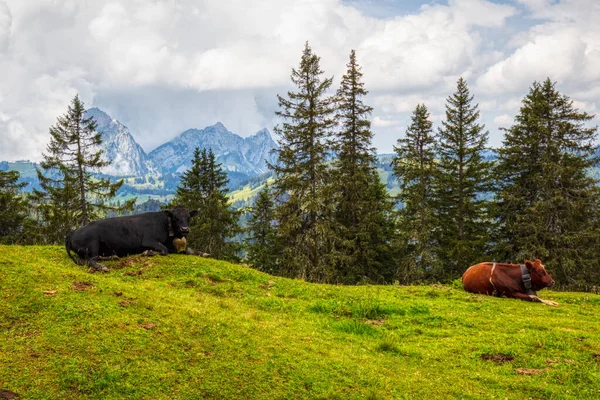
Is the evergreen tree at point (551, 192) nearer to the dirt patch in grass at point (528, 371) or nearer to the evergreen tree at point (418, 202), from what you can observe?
the evergreen tree at point (418, 202)

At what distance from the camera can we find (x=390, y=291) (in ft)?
45.6

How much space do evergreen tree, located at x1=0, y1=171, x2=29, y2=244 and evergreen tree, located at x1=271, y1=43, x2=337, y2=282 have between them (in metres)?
31.7

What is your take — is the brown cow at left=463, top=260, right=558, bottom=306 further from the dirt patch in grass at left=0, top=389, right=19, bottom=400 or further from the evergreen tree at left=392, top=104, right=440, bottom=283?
the evergreen tree at left=392, top=104, right=440, bottom=283

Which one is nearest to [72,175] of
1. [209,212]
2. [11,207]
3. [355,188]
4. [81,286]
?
[11,207]

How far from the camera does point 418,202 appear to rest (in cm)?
3262

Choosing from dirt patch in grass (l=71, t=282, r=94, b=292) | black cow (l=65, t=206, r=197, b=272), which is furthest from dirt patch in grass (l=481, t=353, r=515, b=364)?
black cow (l=65, t=206, r=197, b=272)

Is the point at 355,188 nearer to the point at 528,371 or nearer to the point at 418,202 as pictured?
the point at 418,202

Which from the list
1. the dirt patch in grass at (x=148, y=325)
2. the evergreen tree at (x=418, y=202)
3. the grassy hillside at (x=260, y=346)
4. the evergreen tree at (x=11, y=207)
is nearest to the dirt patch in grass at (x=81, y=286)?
the grassy hillside at (x=260, y=346)

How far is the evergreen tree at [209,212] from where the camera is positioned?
40.8 metres

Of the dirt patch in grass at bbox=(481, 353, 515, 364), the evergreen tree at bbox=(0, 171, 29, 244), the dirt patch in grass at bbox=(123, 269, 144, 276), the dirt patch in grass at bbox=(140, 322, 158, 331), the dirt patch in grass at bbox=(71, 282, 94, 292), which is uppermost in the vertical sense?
the evergreen tree at bbox=(0, 171, 29, 244)

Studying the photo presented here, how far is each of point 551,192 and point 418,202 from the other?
9623mm

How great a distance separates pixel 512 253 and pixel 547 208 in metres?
4.74

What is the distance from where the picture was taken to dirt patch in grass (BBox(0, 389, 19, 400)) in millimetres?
4328

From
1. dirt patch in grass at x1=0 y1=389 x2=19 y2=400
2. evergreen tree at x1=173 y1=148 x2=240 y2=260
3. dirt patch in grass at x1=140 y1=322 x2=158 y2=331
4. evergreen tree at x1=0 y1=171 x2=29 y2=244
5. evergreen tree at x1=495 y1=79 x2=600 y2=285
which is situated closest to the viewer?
dirt patch in grass at x1=0 y1=389 x2=19 y2=400
